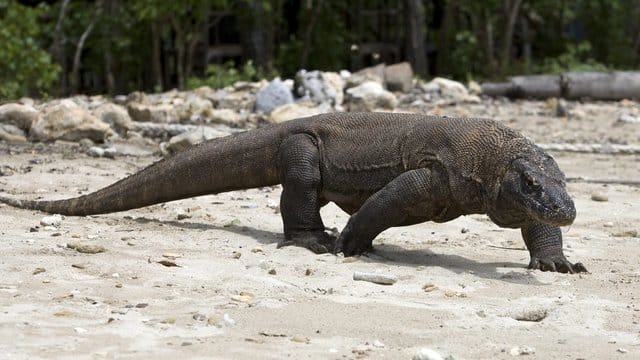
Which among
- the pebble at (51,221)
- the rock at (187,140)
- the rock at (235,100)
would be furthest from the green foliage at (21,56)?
the pebble at (51,221)

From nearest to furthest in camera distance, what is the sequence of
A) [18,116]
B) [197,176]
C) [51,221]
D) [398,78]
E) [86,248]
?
[86,248]
[51,221]
[197,176]
[18,116]
[398,78]

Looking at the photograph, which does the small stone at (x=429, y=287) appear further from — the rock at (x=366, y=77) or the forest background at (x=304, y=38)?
the forest background at (x=304, y=38)

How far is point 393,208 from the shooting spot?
628cm

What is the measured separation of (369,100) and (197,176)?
27.5 feet

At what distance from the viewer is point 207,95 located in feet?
53.5

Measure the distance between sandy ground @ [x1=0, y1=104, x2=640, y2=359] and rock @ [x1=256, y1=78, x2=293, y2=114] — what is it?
657 centimetres

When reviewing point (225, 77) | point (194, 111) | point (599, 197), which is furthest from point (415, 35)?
point (599, 197)

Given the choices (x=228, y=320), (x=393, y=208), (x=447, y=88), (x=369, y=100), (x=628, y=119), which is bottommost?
(x=628, y=119)

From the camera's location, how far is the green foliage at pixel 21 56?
56.4 feet

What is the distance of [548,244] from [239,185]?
1933 mm

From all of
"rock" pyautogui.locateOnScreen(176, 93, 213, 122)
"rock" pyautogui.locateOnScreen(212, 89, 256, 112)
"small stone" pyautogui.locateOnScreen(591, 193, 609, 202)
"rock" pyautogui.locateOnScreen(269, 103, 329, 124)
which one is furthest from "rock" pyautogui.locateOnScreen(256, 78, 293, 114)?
"small stone" pyautogui.locateOnScreen(591, 193, 609, 202)

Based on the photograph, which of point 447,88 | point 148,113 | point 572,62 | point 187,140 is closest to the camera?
point 187,140

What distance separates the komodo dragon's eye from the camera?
233 inches

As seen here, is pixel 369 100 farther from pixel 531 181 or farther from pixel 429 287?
pixel 429 287
